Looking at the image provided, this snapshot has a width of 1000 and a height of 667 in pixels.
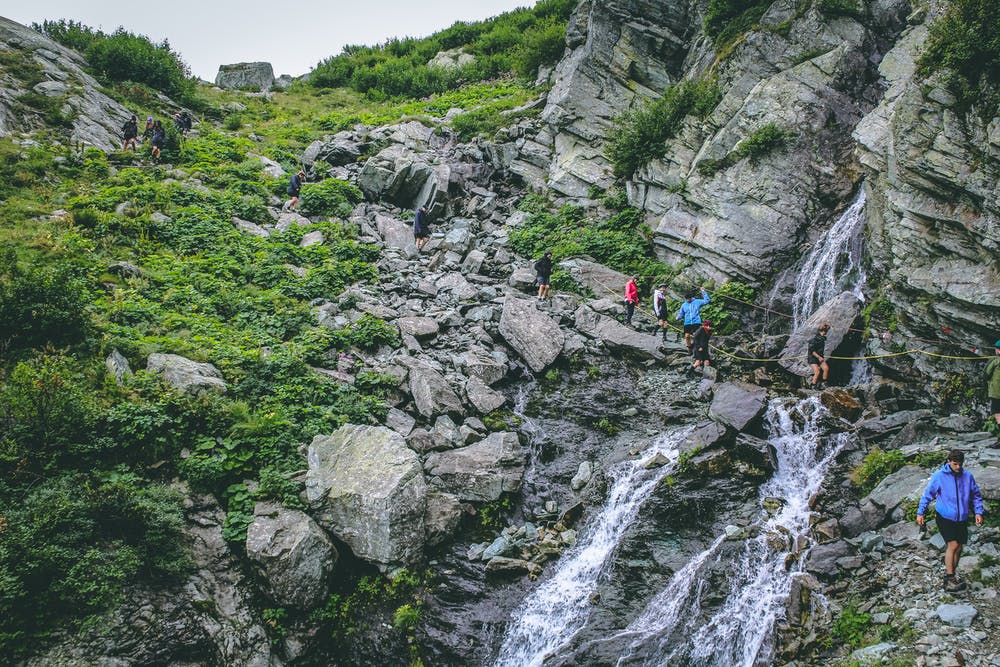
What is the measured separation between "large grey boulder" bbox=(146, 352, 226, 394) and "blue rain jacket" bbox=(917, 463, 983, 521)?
44.1 ft

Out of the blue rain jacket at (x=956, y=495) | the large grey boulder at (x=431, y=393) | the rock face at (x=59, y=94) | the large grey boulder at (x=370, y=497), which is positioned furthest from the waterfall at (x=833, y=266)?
the rock face at (x=59, y=94)

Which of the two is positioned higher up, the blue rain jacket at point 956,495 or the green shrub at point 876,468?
the blue rain jacket at point 956,495

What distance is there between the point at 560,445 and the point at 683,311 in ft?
20.4

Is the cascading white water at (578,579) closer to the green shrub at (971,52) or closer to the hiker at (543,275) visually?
the hiker at (543,275)

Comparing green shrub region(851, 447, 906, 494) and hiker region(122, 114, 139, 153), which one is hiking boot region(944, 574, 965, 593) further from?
hiker region(122, 114, 139, 153)

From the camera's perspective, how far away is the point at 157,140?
907 inches

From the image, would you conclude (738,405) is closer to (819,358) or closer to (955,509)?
(819,358)

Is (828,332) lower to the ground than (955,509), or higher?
higher

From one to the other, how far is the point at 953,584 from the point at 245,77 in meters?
53.0

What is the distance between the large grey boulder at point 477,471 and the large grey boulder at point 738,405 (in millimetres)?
5070

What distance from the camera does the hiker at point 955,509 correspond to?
7.00 metres

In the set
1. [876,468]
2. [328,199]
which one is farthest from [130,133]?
[876,468]

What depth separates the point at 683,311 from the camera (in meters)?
15.5

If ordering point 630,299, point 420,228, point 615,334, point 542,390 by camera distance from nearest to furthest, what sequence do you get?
point 542,390 → point 615,334 → point 630,299 → point 420,228
